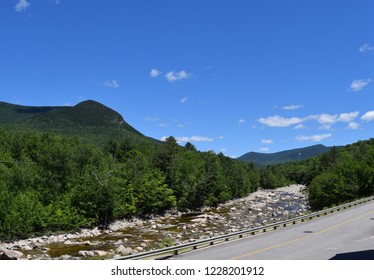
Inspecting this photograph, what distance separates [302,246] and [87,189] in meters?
33.9

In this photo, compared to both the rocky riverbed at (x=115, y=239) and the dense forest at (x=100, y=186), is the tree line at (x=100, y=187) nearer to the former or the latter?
the dense forest at (x=100, y=186)

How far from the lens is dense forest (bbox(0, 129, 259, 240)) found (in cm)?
3716

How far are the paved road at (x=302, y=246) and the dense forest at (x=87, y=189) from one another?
2545 cm

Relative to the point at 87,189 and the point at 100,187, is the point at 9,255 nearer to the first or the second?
the point at 87,189

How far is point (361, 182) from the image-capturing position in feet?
184

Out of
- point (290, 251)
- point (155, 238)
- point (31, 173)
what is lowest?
point (155, 238)

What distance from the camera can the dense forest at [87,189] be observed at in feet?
122

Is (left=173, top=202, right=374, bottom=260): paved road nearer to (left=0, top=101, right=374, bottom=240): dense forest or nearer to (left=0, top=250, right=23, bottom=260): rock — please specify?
(left=0, top=250, right=23, bottom=260): rock

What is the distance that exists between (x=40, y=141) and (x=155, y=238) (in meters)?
61.5

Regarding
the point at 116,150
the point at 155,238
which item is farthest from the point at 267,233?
the point at 116,150

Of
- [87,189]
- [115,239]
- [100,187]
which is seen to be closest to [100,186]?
[100,187]

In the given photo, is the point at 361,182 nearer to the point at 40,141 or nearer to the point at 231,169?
the point at 231,169

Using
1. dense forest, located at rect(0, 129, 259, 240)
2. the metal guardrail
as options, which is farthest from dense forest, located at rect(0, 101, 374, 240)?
the metal guardrail
